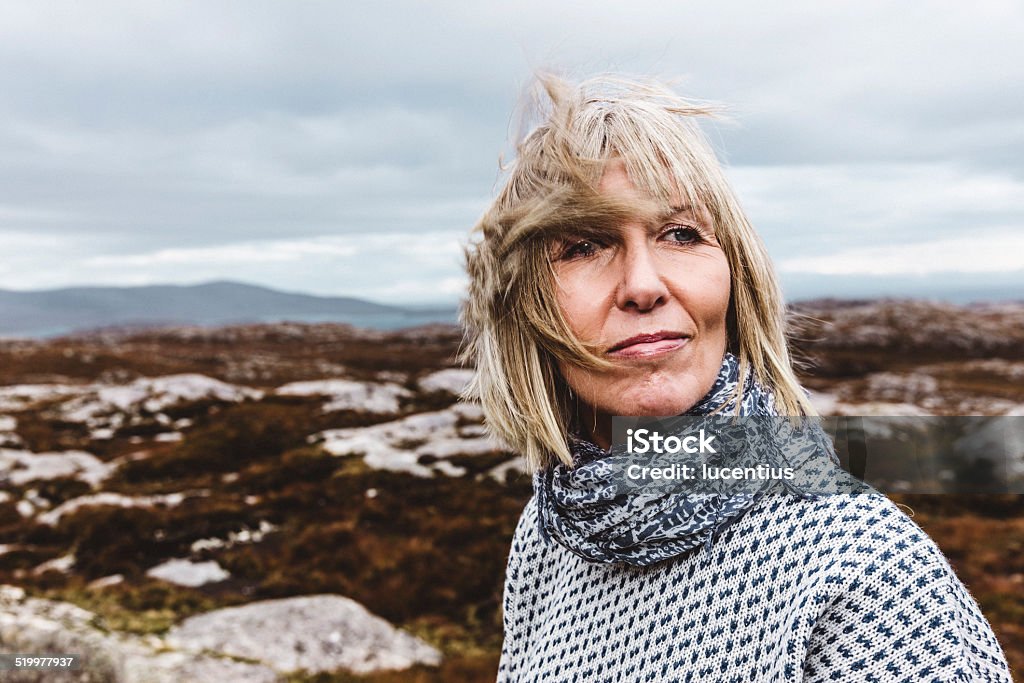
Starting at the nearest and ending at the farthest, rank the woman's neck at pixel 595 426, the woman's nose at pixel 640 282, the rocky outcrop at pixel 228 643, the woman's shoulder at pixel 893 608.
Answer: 1. the woman's shoulder at pixel 893 608
2. the woman's nose at pixel 640 282
3. the woman's neck at pixel 595 426
4. the rocky outcrop at pixel 228 643

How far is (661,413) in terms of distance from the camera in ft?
6.53

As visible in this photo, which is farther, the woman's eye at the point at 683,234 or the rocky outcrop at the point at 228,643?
the rocky outcrop at the point at 228,643

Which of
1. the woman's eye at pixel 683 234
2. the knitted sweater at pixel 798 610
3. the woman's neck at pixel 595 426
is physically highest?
the woman's eye at pixel 683 234

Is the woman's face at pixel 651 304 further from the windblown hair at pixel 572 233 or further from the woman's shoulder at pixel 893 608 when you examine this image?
the woman's shoulder at pixel 893 608

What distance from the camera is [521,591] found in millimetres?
2756

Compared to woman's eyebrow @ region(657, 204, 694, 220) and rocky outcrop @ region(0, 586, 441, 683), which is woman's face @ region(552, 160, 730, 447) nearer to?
woman's eyebrow @ region(657, 204, 694, 220)

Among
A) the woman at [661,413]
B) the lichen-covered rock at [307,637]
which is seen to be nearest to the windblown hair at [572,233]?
the woman at [661,413]

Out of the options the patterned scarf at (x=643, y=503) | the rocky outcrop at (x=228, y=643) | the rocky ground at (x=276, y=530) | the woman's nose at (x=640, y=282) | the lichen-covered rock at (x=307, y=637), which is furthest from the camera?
the rocky ground at (x=276, y=530)

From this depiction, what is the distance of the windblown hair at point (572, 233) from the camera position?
2.01 metres

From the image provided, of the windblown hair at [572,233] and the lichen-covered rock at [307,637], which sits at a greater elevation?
the windblown hair at [572,233]

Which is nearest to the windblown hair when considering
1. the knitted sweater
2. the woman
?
the woman

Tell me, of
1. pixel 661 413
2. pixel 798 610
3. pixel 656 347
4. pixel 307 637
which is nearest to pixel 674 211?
pixel 656 347

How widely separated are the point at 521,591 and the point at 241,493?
2085cm

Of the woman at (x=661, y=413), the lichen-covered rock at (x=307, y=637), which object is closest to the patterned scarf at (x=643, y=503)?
the woman at (x=661, y=413)
